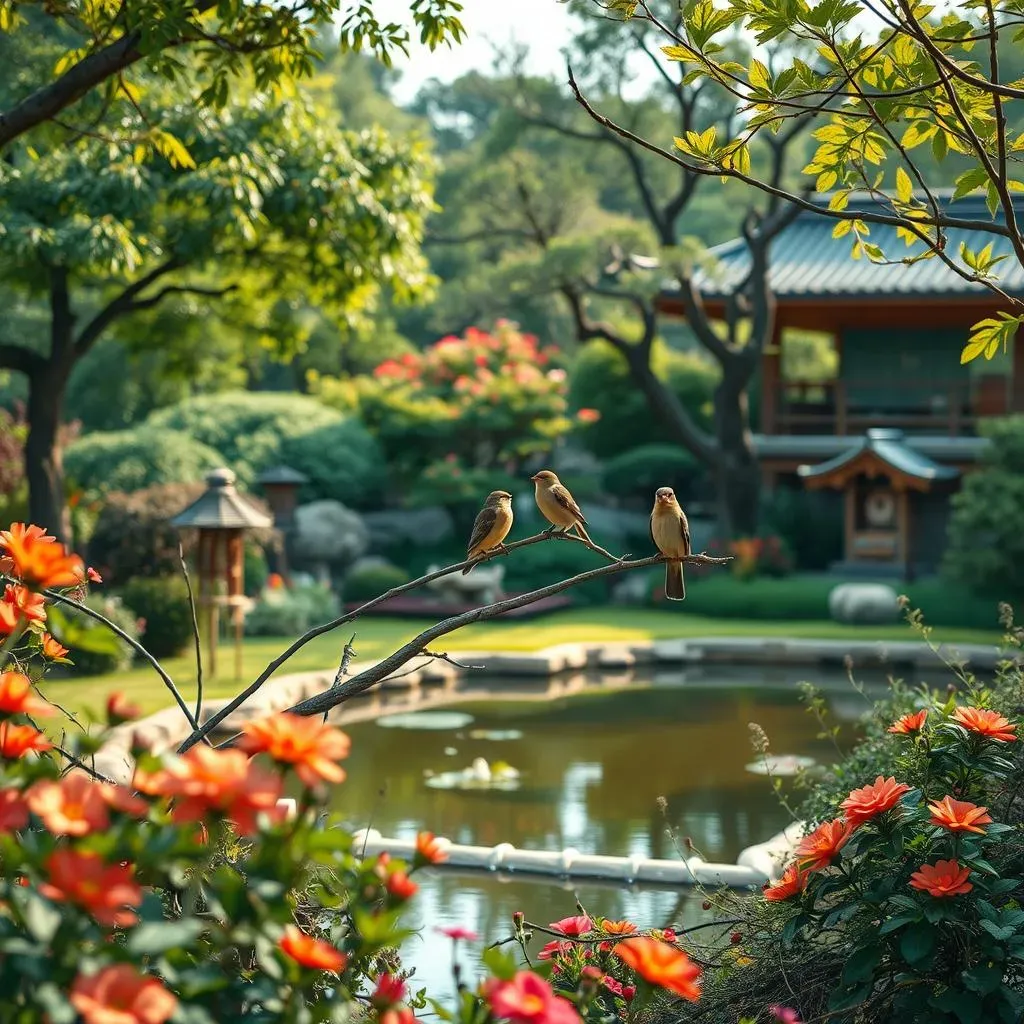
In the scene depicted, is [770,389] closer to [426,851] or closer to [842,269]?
[842,269]

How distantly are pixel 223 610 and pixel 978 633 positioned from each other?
7.79 meters

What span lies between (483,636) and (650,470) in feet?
24.5

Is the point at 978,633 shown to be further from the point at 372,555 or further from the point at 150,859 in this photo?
the point at 150,859

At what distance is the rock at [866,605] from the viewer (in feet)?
50.5

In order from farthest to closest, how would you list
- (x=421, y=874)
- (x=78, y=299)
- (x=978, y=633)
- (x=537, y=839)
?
(x=78, y=299) < (x=978, y=633) < (x=537, y=839) < (x=421, y=874)

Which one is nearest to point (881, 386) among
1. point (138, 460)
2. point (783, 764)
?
point (138, 460)

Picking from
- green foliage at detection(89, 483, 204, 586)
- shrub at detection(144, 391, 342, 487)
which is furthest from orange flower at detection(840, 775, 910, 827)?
A: shrub at detection(144, 391, 342, 487)

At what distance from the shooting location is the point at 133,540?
1445cm

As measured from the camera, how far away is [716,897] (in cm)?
380

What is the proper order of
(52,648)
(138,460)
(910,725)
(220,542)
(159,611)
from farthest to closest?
(138,460), (159,611), (220,542), (910,725), (52,648)

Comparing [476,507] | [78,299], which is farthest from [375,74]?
[476,507]

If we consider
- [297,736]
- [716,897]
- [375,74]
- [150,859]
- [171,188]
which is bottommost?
[716,897]

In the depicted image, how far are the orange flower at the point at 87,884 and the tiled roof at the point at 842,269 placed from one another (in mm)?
16750

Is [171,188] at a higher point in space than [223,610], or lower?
higher
